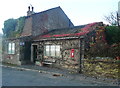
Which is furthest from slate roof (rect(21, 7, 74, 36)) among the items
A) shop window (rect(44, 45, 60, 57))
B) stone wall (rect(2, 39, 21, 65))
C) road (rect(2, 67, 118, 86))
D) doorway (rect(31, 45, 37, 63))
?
road (rect(2, 67, 118, 86))

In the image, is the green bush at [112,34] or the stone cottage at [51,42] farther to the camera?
the green bush at [112,34]

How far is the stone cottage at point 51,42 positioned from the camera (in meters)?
15.7

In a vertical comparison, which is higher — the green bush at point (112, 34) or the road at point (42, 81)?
the green bush at point (112, 34)

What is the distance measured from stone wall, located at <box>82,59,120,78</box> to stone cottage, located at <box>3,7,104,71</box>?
3.98 ft

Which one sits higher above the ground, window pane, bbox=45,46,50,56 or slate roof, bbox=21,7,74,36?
slate roof, bbox=21,7,74,36

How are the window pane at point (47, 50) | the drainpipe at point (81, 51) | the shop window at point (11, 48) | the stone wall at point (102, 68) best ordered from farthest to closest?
the shop window at point (11, 48)
the window pane at point (47, 50)
the drainpipe at point (81, 51)
the stone wall at point (102, 68)

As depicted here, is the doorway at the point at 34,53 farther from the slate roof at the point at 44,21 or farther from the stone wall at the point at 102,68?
the stone wall at the point at 102,68

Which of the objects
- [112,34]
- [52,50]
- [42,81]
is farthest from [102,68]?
[52,50]

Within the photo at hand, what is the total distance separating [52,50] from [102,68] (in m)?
7.29

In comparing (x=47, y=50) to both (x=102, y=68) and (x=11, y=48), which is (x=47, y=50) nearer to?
(x=11, y=48)

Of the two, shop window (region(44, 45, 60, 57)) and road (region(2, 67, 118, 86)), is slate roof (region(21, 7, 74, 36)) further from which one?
road (region(2, 67, 118, 86))

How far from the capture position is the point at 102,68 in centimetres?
1256

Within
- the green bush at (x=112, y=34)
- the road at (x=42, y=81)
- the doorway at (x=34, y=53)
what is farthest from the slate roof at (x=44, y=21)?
the road at (x=42, y=81)

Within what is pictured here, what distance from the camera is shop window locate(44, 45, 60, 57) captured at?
17.6 m
